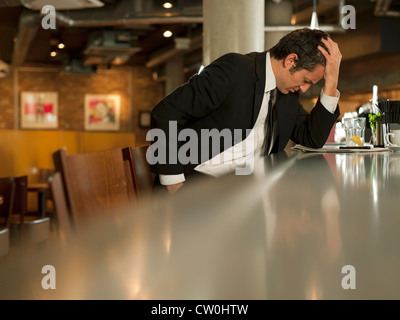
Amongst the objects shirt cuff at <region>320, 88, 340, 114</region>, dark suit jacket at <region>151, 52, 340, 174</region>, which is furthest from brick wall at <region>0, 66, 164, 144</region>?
dark suit jacket at <region>151, 52, 340, 174</region>

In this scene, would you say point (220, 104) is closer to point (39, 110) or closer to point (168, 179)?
point (168, 179)

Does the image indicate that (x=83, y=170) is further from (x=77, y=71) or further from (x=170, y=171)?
(x=77, y=71)

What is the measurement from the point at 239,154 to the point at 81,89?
41.0 ft

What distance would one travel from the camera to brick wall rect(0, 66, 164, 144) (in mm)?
13523

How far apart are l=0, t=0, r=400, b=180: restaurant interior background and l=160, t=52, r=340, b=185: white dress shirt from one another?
3.50m

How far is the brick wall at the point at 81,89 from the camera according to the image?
13523 mm

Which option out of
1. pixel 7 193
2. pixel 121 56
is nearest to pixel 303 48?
pixel 7 193

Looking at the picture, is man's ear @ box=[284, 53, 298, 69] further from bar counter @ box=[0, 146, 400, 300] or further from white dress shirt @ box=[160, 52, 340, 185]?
bar counter @ box=[0, 146, 400, 300]

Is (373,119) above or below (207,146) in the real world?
above

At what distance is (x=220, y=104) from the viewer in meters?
1.86

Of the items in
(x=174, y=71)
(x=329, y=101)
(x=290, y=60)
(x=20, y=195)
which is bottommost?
(x=20, y=195)

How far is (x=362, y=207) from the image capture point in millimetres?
633

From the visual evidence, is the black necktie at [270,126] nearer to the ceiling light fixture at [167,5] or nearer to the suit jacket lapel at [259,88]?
the suit jacket lapel at [259,88]
